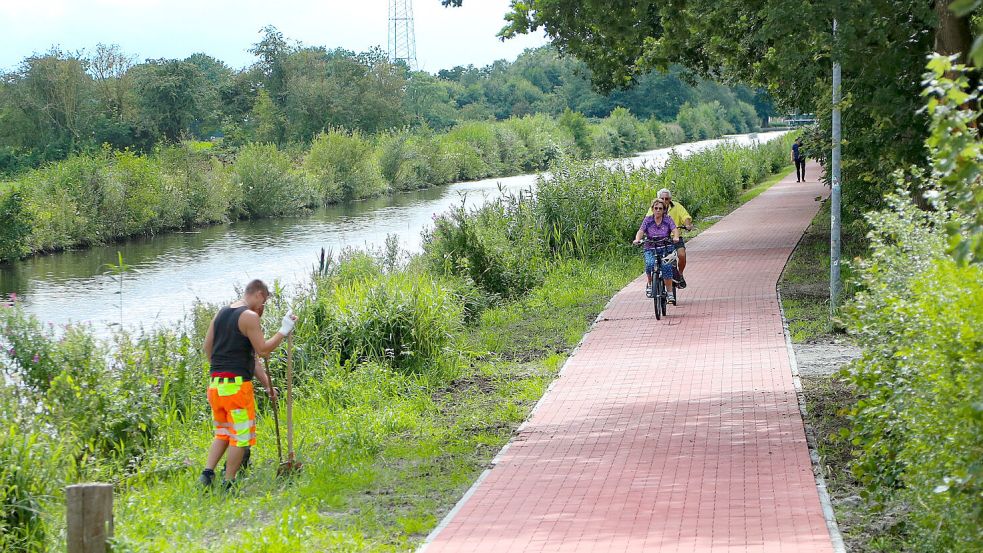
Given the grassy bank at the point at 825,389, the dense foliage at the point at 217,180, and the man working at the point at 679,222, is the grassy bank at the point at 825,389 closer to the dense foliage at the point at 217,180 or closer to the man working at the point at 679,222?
the man working at the point at 679,222

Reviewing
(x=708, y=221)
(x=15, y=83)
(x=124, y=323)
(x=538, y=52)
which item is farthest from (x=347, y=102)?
(x=538, y=52)

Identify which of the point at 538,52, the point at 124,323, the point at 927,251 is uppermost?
the point at 538,52

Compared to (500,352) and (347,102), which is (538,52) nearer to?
(347,102)

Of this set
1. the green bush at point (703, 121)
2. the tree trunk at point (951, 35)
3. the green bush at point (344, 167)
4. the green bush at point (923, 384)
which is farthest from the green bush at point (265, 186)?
the green bush at point (703, 121)

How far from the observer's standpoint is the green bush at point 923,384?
520 centimetres

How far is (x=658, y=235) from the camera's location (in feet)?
51.5

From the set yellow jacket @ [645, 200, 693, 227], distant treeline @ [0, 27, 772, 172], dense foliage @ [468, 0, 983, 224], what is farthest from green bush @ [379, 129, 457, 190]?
yellow jacket @ [645, 200, 693, 227]

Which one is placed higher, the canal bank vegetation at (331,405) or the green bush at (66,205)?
the green bush at (66,205)

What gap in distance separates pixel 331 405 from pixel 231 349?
324 centimetres

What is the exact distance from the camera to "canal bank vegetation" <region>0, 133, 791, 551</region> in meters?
7.23

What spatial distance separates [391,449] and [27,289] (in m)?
21.2

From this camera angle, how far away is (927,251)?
7039mm

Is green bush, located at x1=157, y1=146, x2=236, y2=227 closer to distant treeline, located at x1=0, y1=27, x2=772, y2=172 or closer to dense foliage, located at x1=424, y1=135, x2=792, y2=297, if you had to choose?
distant treeline, located at x1=0, y1=27, x2=772, y2=172

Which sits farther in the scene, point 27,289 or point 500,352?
point 27,289
